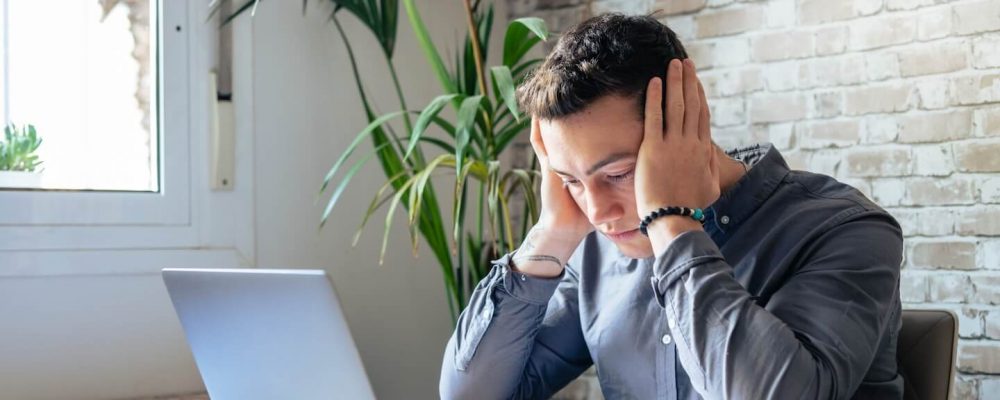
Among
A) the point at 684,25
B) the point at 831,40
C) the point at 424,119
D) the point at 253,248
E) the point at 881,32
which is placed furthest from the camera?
the point at 684,25

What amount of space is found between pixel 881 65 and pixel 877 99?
3.1 inches

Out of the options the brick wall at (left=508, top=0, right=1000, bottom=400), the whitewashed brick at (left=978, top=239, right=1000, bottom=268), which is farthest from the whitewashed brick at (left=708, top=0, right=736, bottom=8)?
the whitewashed brick at (left=978, top=239, right=1000, bottom=268)

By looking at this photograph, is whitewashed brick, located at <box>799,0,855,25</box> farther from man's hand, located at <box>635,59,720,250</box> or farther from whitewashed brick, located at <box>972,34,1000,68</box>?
man's hand, located at <box>635,59,720,250</box>

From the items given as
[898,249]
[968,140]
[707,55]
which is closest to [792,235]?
[898,249]

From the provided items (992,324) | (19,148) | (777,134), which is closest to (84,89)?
(19,148)

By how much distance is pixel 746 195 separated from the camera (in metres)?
1.54

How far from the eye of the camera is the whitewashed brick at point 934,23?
2.46 metres

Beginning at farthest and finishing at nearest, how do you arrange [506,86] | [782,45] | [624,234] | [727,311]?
[782,45] < [506,86] < [624,234] < [727,311]

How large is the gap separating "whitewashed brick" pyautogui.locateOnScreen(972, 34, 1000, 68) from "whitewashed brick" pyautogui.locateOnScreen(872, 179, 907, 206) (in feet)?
1.07

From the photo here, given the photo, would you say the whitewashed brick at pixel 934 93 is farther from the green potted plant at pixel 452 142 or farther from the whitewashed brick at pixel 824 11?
the green potted plant at pixel 452 142

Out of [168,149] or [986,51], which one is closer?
[986,51]

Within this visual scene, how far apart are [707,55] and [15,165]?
175 centimetres

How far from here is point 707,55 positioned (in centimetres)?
299

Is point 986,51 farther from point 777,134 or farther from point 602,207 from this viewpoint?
point 602,207
